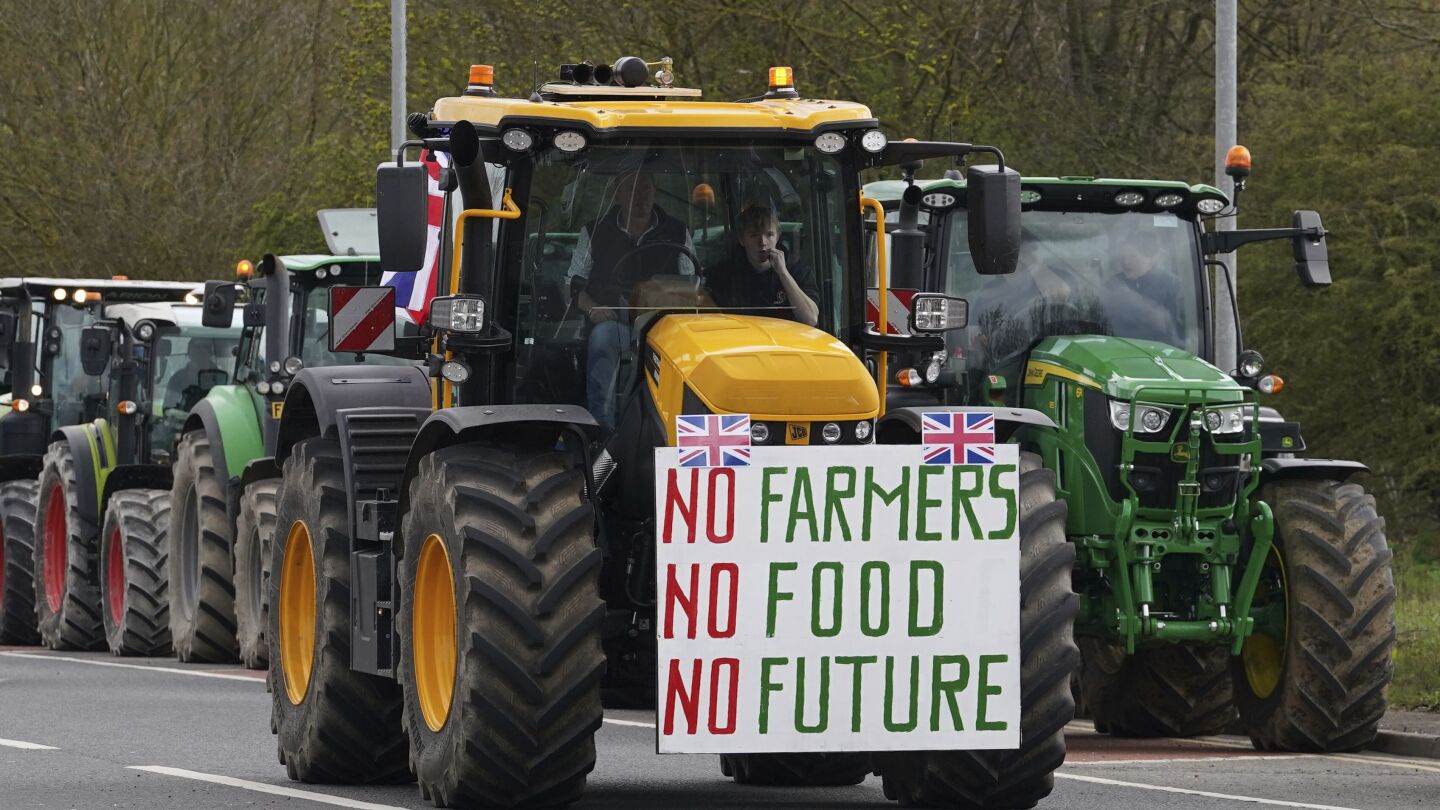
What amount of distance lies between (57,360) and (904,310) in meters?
15.4

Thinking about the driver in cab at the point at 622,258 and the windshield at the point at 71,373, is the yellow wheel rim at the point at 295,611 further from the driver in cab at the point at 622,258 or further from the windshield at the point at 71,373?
the windshield at the point at 71,373

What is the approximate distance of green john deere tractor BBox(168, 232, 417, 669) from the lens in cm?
1995

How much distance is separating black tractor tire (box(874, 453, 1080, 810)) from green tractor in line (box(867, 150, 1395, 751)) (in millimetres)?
3450

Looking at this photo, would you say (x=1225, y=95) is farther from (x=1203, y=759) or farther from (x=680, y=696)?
(x=680, y=696)

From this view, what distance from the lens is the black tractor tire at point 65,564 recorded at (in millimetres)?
23656

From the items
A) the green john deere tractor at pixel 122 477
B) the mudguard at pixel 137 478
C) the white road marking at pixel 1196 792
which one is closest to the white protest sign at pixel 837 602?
the white road marking at pixel 1196 792

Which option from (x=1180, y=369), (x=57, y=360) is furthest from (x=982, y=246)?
(x=57, y=360)

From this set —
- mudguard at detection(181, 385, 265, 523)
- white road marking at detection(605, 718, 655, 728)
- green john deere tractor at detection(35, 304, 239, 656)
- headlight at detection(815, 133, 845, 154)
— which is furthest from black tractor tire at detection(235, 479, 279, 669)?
headlight at detection(815, 133, 845, 154)

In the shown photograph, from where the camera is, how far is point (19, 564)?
24859 millimetres

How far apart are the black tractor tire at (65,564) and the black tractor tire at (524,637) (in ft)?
46.8

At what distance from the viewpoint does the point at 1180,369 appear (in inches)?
571

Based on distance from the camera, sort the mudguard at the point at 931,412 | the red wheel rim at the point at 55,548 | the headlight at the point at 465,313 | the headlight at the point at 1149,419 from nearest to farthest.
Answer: the mudguard at the point at 931,412, the headlight at the point at 465,313, the headlight at the point at 1149,419, the red wheel rim at the point at 55,548

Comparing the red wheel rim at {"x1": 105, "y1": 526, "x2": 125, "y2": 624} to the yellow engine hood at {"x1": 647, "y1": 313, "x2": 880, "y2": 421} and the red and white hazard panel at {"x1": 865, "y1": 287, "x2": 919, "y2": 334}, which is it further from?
the yellow engine hood at {"x1": 647, "y1": 313, "x2": 880, "y2": 421}

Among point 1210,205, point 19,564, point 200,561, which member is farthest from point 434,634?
point 19,564
